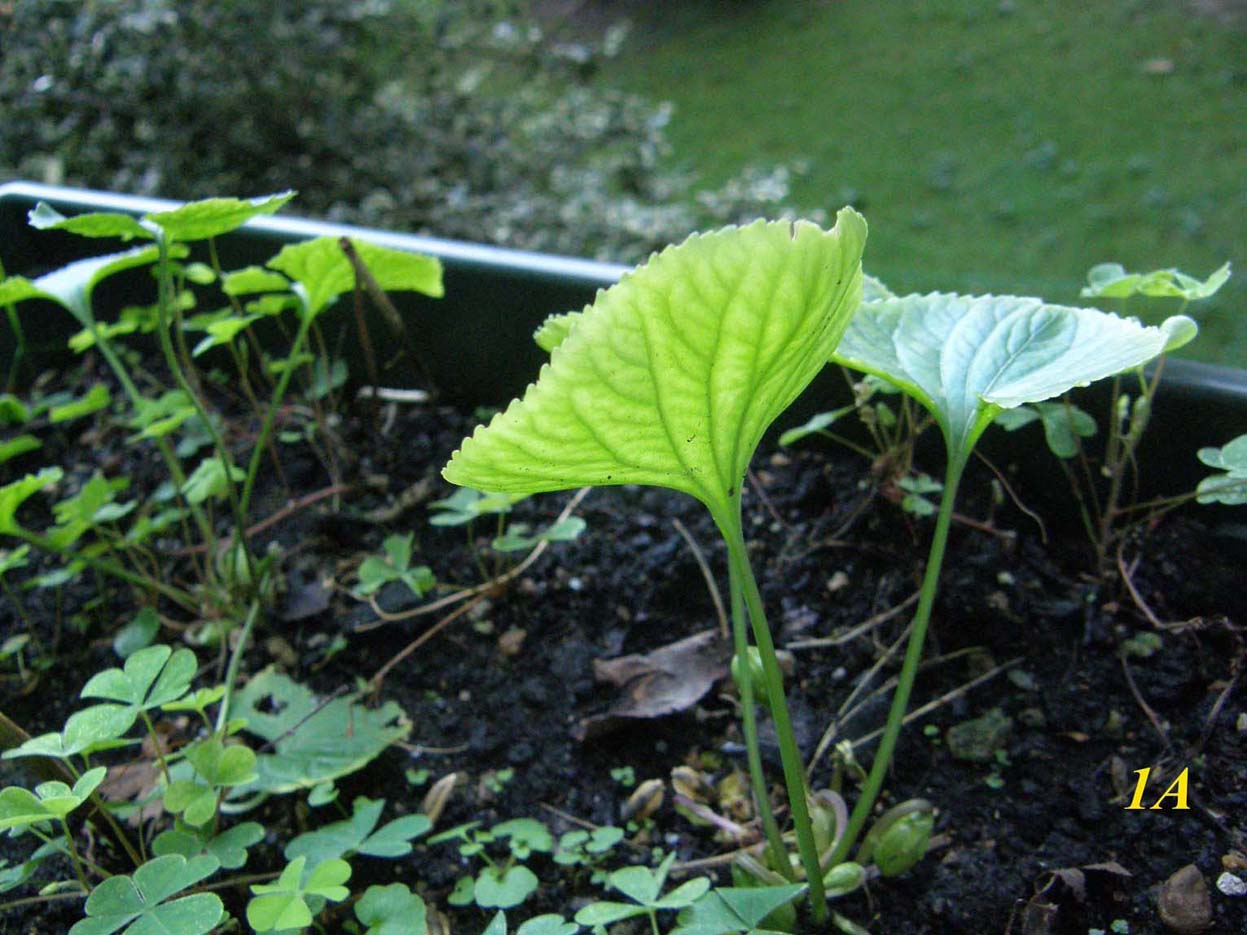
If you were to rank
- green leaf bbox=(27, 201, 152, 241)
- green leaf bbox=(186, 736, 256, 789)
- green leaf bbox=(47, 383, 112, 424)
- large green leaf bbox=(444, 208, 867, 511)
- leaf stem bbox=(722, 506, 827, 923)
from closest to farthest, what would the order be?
large green leaf bbox=(444, 208, 867, 511)
leaf stem bbox=(722, 506, 827, 923)
green leaf bbox=(186, 736, 256, 789)
green leaf bbox=(27, 201, 152, 241)
green leaf bbox=(47, 383, 112, 424)

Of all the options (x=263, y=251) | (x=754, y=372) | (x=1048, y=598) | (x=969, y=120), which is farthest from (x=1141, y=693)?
(x=969, y=120)

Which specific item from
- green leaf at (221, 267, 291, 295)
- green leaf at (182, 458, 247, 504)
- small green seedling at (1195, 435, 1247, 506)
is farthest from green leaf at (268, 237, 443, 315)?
small green seedling at (1195, 435, 1247, 506)

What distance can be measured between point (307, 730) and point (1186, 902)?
0.63 meters

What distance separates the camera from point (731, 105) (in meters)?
3.18

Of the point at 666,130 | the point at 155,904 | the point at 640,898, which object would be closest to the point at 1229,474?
the point at 640,898

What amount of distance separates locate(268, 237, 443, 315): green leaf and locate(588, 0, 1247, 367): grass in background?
113 cm

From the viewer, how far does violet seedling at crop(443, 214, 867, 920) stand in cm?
48

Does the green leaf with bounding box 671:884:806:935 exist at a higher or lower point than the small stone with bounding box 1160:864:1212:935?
higher

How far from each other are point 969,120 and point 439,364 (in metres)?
2.18

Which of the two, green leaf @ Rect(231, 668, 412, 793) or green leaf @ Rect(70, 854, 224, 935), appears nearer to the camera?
green leaf @ Rect(70, 854, 224, 935)

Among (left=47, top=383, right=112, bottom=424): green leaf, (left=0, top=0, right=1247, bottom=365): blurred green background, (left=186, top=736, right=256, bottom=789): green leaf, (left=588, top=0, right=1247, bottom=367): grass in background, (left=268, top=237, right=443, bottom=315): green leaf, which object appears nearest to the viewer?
(left=186, top=736, right=256, bottom=789): green leaf

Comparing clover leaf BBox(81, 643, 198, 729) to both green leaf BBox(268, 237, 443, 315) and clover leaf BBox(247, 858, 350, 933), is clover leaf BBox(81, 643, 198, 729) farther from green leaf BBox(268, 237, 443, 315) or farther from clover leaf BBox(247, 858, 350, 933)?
green leaf BBox(268, 237, 443, 315)

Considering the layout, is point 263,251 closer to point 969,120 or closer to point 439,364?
point 439,364

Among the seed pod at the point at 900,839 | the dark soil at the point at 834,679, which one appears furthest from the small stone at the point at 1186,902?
the seed pod at the point at 900,839
